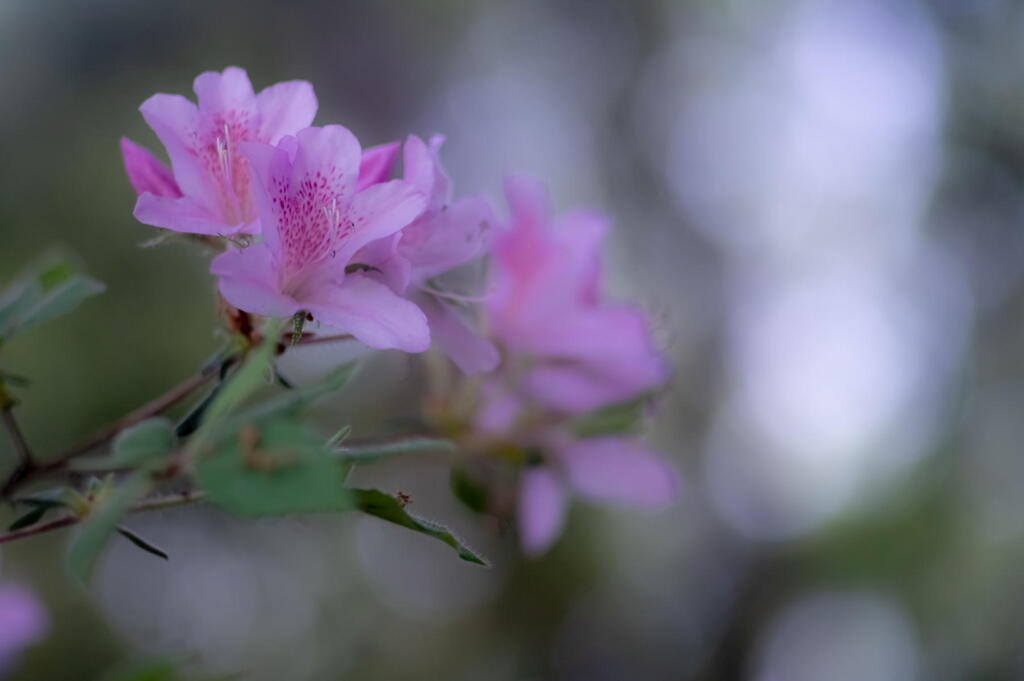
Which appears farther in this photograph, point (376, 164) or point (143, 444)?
point (376, 164)

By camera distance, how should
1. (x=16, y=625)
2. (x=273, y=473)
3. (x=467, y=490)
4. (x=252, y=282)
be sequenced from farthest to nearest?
(x=467, y=490)
(x=16, y=625)
(x=252, y=282)
(x=273, y=473)

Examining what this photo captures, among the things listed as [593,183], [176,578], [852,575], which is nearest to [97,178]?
[176,578]

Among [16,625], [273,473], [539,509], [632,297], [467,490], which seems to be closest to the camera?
[273,473]

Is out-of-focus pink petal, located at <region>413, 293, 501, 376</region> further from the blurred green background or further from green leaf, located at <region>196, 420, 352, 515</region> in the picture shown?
the blurred green background

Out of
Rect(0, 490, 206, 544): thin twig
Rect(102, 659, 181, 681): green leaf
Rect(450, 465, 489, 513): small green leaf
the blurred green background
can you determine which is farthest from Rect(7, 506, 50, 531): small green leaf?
the blurred green background

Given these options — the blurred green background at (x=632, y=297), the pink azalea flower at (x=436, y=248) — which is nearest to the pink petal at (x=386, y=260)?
the pink azalea flower at (x=436, y=248)

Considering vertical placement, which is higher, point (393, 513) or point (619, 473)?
point (393, 513)

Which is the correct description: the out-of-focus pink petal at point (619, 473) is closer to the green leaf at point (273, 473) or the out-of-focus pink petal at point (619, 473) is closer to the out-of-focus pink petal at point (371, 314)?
the out-of-focus pink petal at point (371, 314)

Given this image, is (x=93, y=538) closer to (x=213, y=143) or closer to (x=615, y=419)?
(x=213, y=143)

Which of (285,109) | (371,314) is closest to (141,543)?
(371,314)
